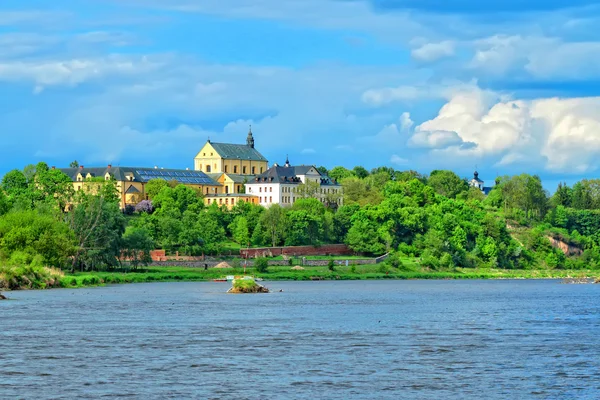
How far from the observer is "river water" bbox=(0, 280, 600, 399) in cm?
3297

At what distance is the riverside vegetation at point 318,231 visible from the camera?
368 ft

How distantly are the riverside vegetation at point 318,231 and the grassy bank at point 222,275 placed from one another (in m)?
0.26

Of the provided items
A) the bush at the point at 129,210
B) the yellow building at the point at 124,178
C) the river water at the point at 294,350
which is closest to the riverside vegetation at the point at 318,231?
the bush at the point at 129,210

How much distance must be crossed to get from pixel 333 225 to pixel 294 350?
393ft

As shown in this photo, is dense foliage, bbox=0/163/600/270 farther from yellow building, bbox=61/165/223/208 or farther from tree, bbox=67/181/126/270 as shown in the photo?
yellow building, bbox=61/165/223/208

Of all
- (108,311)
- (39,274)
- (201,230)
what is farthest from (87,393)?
(201,230)

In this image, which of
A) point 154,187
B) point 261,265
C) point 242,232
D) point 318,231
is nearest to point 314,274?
point 261,265

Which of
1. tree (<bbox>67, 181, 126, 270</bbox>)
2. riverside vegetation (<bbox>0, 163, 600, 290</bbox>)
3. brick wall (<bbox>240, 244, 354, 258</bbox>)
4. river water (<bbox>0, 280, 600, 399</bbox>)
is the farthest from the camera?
brick wall (<bbox>240, 244, 354, 258</bbox>)

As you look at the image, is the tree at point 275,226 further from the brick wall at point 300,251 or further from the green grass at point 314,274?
the green grass at point 314,274

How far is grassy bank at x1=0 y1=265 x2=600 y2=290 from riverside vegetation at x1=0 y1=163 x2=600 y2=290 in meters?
0.26

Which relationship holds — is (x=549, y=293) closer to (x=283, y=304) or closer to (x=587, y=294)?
(x=587, y=294)

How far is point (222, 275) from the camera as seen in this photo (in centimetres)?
12331

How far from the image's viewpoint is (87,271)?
108875 millimetres

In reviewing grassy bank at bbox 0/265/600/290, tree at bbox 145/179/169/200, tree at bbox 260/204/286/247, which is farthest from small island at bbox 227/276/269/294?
tree at bbox 145/179/169/200
